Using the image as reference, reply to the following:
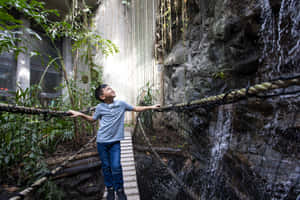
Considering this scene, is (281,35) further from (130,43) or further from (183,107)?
(130,43)

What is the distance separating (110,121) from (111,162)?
0.33 m

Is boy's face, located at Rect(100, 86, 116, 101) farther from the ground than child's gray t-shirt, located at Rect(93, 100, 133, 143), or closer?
farther from the ground

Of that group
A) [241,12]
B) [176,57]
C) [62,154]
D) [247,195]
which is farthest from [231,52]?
[62,154]

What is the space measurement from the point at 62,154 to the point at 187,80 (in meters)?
2.29

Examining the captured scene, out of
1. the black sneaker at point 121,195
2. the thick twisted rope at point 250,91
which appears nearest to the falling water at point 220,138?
the black sneaker at point 121,195

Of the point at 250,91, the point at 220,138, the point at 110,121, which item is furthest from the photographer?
the point at 220,138

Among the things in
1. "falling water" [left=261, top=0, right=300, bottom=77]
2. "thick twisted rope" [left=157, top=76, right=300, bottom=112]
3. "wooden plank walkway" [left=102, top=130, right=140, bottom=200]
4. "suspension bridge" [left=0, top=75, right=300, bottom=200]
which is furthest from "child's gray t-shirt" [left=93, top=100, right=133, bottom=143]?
"falling water" [left=261, top=0, right=300, bottom=77]

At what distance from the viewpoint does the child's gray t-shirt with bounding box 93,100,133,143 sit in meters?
1.23

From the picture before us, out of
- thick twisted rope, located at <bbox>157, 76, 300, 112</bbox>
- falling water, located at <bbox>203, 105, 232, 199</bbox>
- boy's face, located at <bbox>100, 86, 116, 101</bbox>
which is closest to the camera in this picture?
thick twisted rope, located at <bbox>157, 76, 300, 112</bbox>

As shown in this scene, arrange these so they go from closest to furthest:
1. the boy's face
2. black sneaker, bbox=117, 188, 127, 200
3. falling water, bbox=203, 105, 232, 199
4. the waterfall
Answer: black sneaker, bbox=117, 188, 127, 200 → the boy's face → falling water, bbox=203, 105, 232, 199 → the waterfall

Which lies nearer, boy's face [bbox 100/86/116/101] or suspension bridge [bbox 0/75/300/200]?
suspension bridge [bbox 0/75/300/200]

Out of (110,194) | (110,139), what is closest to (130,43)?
(110,139)

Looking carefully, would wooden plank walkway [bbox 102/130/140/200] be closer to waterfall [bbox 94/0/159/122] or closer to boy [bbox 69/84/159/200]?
boy [bbox 69/84/159/200]

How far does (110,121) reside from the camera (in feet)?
4.10
